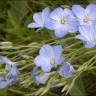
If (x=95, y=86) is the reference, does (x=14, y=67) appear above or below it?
above

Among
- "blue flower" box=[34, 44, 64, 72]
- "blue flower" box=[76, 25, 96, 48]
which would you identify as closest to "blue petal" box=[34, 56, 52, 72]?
"blue flower" box=[34, 44, 64, 72]

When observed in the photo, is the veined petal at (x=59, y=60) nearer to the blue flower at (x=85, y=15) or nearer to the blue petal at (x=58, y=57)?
the blue petal at (x=58, y=57)

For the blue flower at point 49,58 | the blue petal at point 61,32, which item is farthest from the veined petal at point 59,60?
the blue petal at point 61,32

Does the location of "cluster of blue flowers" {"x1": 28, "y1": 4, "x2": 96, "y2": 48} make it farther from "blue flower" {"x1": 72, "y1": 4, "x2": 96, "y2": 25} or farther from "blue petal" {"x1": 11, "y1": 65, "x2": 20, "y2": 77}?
"blue petal" {"x1": 11, "y1": 65, "x2": 20, "y2": 77}

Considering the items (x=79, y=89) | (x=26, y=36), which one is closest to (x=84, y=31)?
(x=79, y=89)

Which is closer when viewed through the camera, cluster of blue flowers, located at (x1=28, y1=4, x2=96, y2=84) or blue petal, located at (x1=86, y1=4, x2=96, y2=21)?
cluster of blue flowers, located at (x1=28, y1=4, x2=96, y2=84)

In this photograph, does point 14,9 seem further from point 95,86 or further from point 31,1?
point 95,86

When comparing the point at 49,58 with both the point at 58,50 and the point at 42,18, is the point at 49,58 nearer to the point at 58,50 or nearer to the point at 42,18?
the point at 58,50
